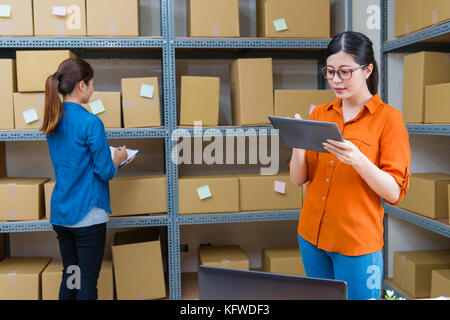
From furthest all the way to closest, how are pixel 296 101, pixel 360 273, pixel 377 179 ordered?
1. pixel 296 101
2. pixel 360 273
3. pixel 377 179

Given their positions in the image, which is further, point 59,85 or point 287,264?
point 287,264

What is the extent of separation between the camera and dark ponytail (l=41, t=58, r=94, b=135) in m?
1.90

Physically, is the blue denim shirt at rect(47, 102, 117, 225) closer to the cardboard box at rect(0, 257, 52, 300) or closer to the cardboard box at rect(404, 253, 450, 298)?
the cardboard box at rect(0, 257, 52, 300)

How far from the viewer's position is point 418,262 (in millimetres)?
2291

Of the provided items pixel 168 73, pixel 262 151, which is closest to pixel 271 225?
pixel 262 151

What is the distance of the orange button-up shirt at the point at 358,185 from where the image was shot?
1309mm

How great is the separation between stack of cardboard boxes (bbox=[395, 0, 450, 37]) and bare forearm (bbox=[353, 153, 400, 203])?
113 cm

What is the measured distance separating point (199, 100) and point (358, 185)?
1.37 meters

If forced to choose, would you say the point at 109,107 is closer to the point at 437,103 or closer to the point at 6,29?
the point at 6,29

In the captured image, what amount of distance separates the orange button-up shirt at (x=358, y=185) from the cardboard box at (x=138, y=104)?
1.30 m

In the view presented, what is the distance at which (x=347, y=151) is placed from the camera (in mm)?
1253

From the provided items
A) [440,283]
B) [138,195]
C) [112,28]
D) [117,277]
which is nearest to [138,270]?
[117,277]

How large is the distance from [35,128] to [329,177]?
5.92ft

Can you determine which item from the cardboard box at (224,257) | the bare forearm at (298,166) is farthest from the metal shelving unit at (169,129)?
the bare forearm at (298,166)
